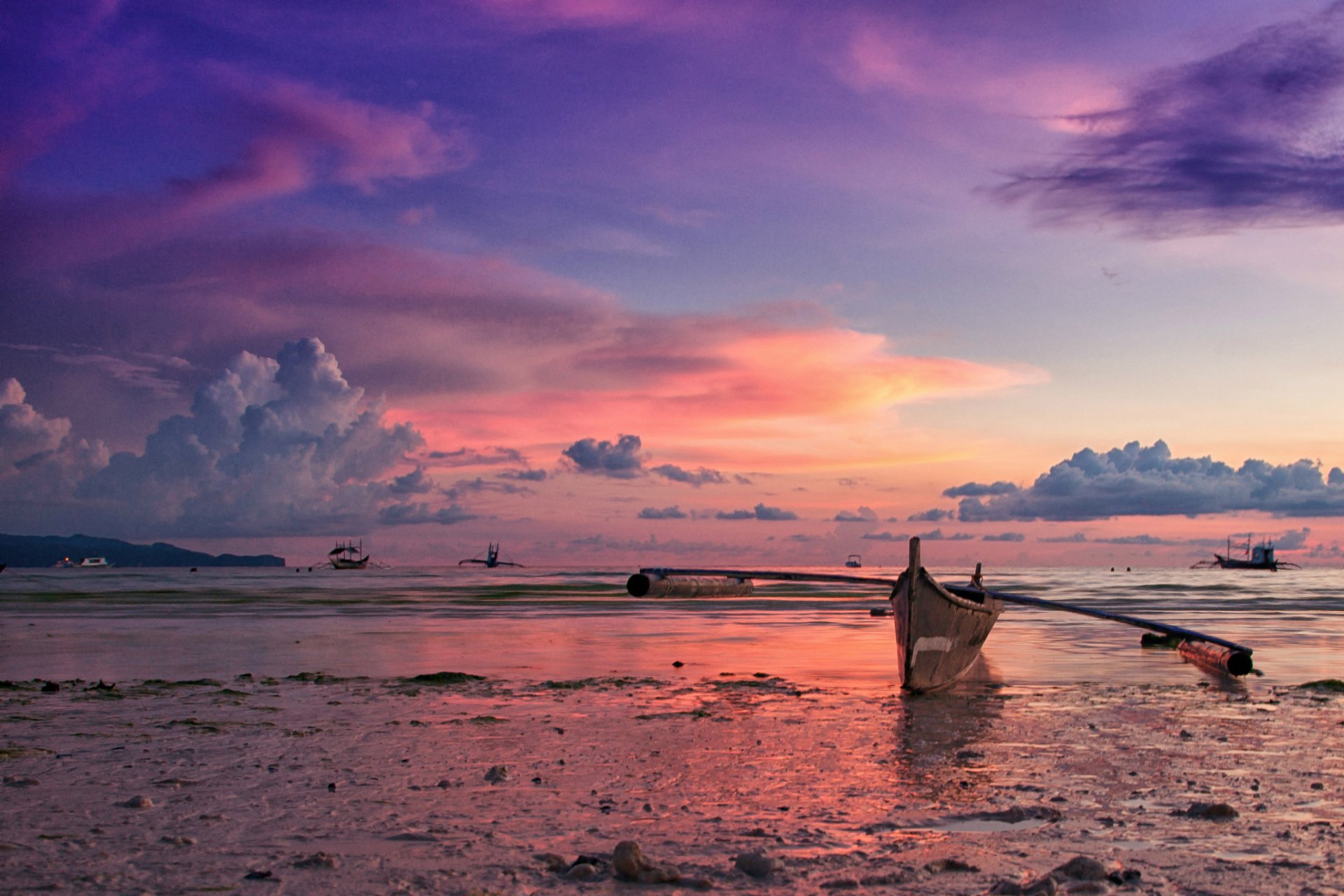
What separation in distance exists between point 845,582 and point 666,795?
1118 centimetres

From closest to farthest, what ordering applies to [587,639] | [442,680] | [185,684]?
[185,684], [442,680], [587,639]

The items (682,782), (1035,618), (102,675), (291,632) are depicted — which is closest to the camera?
(682,782)

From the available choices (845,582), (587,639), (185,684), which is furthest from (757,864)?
(587,639)

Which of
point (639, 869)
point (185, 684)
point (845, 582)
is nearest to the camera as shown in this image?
point (639, 869)

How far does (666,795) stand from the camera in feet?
32.2

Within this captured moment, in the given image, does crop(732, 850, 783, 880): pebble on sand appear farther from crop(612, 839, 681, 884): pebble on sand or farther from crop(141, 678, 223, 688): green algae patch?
crop(141, 678, 223, 688): green algae patch

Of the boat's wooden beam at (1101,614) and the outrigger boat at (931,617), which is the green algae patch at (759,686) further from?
the boat's wooden beam at (1101,614)

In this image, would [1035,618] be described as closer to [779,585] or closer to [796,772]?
[796,772]

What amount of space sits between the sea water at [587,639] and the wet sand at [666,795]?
5.44 meters

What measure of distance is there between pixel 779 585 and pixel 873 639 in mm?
69301

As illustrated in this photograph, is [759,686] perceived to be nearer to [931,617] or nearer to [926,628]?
[926,628]

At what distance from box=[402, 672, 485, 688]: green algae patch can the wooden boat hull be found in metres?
8.71

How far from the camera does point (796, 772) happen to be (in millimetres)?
10977

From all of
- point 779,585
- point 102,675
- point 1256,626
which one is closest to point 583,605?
point 1256,626
